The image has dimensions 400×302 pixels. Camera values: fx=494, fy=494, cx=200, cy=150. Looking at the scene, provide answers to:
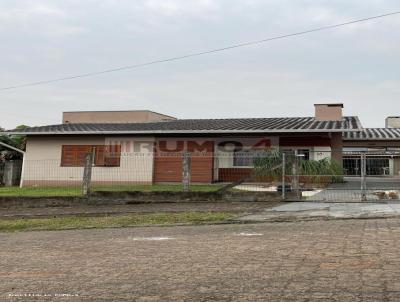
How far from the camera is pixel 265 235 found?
8.59 meters

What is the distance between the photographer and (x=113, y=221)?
1191cm

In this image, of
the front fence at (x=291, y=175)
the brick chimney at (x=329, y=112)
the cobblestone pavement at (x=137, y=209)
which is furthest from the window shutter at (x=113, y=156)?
the brick chimney at (x=329, y=112)

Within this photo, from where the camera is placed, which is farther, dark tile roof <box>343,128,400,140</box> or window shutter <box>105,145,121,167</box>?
dark tile roof <box>343,128,400,140</box>

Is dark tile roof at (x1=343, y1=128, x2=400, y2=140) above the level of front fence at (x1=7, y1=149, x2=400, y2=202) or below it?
above

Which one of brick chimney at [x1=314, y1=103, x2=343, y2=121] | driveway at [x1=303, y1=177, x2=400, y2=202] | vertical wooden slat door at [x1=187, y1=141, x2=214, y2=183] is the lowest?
driveway at [x1=303, y1=177, x2=400, y2=202]

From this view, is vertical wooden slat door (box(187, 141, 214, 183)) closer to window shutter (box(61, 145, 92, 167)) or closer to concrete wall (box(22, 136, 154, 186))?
concrete wall (box(22, 136, 154, 186))

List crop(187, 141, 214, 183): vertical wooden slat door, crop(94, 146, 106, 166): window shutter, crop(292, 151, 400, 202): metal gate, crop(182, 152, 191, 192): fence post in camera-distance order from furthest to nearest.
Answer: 1. crop(94, 146, 106, 166): window shutter
2. crop(187, 141, 214, 183): vertical wooden slat door
3. crop(182, 152, 191, 192): fence post
4. crop(292, 151, 400, 202): metal gate

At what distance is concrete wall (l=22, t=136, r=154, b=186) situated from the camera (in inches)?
864

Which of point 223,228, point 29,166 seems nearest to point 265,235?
point 223,228

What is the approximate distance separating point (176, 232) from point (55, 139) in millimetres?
16586

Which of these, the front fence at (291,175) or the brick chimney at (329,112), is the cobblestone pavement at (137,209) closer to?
the front fence at (291,175)

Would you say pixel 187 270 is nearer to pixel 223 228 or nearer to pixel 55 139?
pixel 223 228

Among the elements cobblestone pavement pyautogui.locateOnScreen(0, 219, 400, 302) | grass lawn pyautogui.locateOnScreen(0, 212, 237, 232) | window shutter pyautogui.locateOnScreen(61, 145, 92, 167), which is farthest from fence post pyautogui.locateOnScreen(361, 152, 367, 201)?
window shutter pyautogui.locateOnScreen(61, 145, 92, 167)

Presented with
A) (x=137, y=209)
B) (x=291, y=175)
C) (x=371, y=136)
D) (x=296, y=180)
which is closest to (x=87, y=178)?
→ (x=137, y=209)
